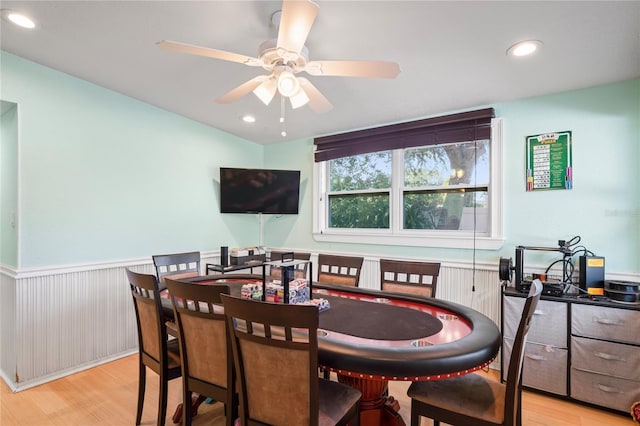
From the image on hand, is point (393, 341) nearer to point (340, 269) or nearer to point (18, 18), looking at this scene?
point (340, 269)

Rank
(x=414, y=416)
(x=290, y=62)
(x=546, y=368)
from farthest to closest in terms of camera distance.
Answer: (x=546, y=368)
(x=290, y=62)
(x=414, y=416)

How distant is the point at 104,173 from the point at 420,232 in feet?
10.8

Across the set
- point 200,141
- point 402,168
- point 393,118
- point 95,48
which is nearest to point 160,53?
point 95,48

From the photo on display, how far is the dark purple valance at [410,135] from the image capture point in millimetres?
3039

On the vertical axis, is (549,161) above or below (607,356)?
above

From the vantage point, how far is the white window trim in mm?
2988

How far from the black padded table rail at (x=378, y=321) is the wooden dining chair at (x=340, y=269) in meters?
0.74

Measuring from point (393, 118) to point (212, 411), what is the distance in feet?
10.3

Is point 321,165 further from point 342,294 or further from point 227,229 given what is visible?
point 342,294

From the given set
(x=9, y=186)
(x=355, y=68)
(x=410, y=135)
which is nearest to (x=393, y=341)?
(x=355, y=68)

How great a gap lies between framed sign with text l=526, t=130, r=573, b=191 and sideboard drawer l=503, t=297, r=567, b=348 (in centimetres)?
101

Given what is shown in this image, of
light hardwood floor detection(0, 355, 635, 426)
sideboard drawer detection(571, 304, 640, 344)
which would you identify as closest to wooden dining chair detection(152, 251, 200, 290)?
light hardwood floor detection(0, 355, 635, 426)

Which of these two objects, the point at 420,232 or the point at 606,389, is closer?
the point at 606,389

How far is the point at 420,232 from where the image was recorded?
348cm
